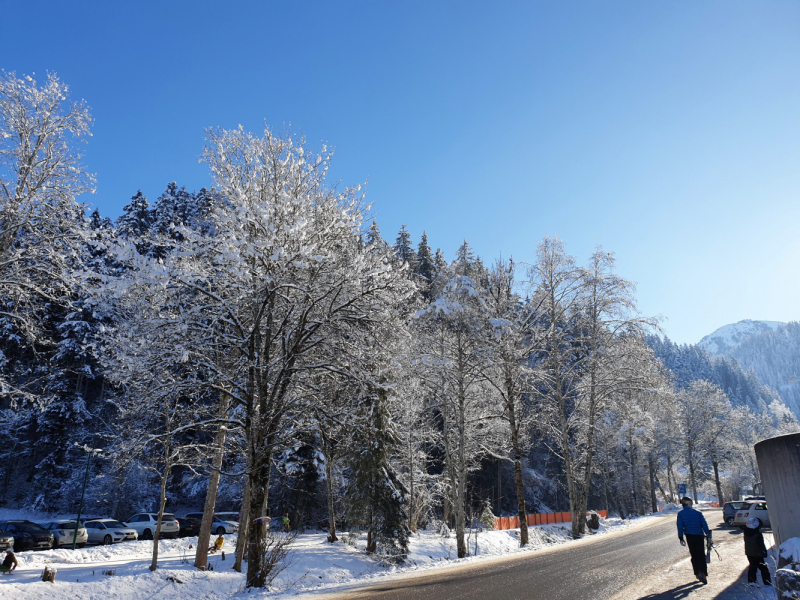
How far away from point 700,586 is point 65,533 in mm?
27268

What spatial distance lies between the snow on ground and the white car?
28012 mm

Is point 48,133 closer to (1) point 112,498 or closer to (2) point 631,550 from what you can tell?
(2) point 631,550

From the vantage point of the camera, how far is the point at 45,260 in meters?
12.4

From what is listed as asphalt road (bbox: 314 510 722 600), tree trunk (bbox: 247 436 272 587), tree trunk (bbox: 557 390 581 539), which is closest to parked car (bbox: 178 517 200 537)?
tree trunk (bbox: 557 390 581 539)

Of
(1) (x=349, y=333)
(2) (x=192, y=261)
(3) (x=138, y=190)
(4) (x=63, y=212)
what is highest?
(3) (x=138, y=190)

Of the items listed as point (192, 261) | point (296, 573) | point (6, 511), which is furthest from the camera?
point (6, 511)

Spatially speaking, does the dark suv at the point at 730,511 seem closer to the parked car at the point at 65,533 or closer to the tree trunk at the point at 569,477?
the tree trunk at the point at 569,477

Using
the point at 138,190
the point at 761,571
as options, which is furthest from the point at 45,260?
the point at 138,190

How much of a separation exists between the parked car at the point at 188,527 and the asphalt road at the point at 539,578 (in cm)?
2570

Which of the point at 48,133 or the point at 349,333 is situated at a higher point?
the point at 48,133

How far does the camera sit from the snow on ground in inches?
279

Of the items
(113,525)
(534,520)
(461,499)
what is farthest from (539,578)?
(113,525)

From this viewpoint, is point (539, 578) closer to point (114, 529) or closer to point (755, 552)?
point (755, 552)

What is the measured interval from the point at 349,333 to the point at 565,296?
15.3m
